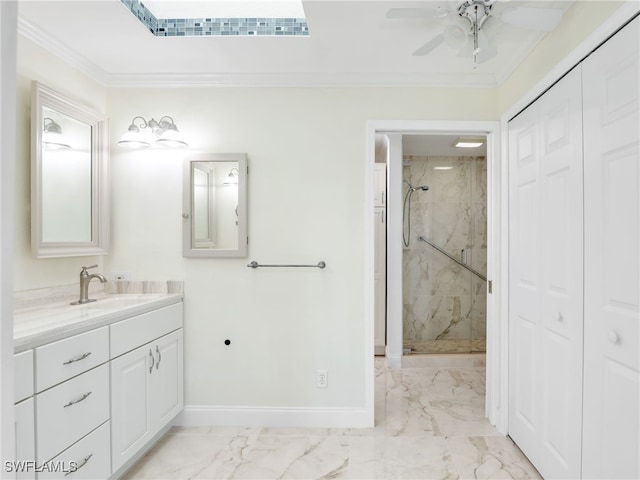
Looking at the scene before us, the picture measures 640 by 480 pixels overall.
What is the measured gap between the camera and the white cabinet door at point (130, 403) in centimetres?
183

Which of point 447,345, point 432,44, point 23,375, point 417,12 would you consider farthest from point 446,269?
point 23,375

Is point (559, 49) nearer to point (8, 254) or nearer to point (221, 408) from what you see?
point (8, 254)

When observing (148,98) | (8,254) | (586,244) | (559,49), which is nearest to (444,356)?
(586,244)

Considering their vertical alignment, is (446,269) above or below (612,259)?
below

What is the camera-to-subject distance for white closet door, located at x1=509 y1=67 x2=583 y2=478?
5.40 feet

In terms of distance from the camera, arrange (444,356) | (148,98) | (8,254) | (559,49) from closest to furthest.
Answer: (8,254) < (559,49) < (148,98) < (444,356)

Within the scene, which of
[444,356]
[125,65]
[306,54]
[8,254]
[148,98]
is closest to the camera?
[8,254]

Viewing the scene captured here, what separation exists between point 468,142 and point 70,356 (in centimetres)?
378

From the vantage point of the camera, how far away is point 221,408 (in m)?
2.51

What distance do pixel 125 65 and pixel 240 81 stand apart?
73cm

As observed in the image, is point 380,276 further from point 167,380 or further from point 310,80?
point 167,380

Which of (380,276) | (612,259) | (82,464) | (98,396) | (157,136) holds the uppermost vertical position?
(157,136)

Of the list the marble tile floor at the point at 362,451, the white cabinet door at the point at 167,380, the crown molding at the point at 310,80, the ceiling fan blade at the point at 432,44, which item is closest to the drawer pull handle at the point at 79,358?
the white cabinet door at the point at 167,380

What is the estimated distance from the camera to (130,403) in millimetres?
1938
